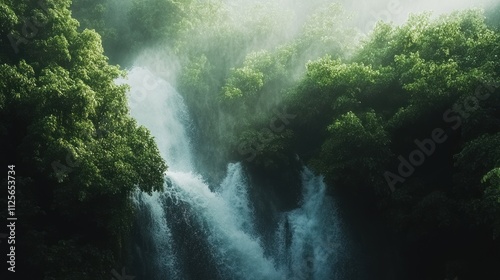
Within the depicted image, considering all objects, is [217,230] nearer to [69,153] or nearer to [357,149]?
[357,149]

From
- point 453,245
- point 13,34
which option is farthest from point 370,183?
point 13,34

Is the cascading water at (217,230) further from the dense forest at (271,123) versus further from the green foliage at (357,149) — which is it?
the green foliage at (357,149)

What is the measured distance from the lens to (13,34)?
1419 cm

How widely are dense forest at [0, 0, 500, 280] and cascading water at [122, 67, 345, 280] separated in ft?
2.47

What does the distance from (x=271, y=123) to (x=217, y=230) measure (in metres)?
5.66

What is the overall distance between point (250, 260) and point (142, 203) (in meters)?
4.72

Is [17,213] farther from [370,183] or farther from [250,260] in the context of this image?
[370,183]

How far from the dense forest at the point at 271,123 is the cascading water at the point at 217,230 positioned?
754 mm

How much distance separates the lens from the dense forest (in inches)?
490

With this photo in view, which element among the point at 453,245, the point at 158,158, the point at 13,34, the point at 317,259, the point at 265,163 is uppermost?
the point at 13,34

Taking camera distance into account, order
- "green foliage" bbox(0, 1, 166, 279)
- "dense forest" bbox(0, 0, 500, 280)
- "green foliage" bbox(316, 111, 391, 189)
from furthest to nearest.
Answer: "green foliage" bbox(316, 111, 391, 189) < "dense forest" bbox(0, 0, 500, 280) < "green foliage" bbox(0, 1, 166, 279)

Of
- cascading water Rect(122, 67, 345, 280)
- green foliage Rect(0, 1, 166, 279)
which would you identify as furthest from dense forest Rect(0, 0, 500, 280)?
cascading water Rect(122, 67, 345, 280)

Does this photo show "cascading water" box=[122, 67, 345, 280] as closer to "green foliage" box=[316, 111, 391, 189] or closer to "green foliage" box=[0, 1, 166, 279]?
"green foliage" box=[0, 1, 166, 279]

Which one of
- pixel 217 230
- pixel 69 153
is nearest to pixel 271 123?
pixel 217 230
